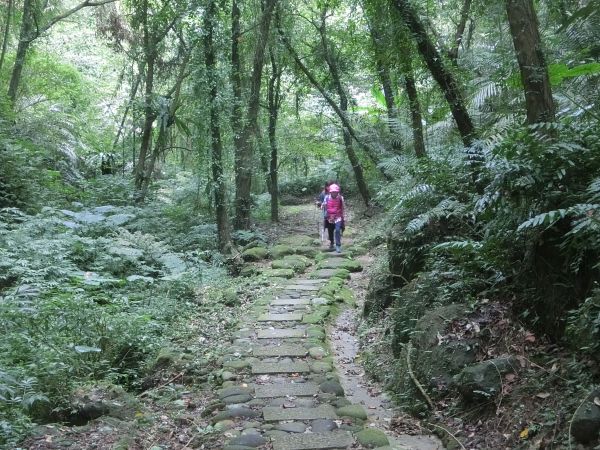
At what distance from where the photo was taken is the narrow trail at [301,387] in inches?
169

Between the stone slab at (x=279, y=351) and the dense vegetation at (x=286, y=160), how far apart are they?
2.46 feet

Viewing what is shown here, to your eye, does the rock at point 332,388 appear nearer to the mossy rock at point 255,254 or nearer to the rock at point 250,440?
the rock at point 250,440

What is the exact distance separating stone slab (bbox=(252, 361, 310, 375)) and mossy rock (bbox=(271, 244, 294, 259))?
628 cm

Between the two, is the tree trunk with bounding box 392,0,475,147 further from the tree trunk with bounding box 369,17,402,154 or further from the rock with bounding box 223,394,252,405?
the rock with bounding box 223,394,252,405

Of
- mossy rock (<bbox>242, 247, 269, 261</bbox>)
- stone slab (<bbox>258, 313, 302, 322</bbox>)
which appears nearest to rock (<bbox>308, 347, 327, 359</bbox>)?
stone slab (<bbox>258, 313, 302, 322</bbox>)

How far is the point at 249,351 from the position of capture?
21.0 feet

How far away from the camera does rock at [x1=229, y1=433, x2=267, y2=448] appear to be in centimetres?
418

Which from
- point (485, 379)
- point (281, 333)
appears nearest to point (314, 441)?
point (485, 379)

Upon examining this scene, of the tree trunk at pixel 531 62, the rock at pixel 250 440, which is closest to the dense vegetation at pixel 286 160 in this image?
the tree trunk at pixel 531 62

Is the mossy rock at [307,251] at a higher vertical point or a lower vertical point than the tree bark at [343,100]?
lower

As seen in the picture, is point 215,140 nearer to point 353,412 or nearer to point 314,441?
point 353,412

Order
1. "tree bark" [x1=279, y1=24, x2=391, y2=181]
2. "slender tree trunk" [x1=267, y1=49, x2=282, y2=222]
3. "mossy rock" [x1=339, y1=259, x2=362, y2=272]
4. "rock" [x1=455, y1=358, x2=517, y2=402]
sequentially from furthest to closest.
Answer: "slender tree trunk" [x1=267, y1=49, x2=282, y2=222] → "tree bark" [x1=279, y1=24, x2=391, y2=181] → "mossy rock" [x1=339, y1=259, x2=362, y2=272] → "rock" [x1=455, y1=358, x2=517, y2=402]

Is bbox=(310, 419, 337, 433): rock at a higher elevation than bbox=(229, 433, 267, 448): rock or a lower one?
lower

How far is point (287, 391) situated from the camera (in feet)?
17.3
